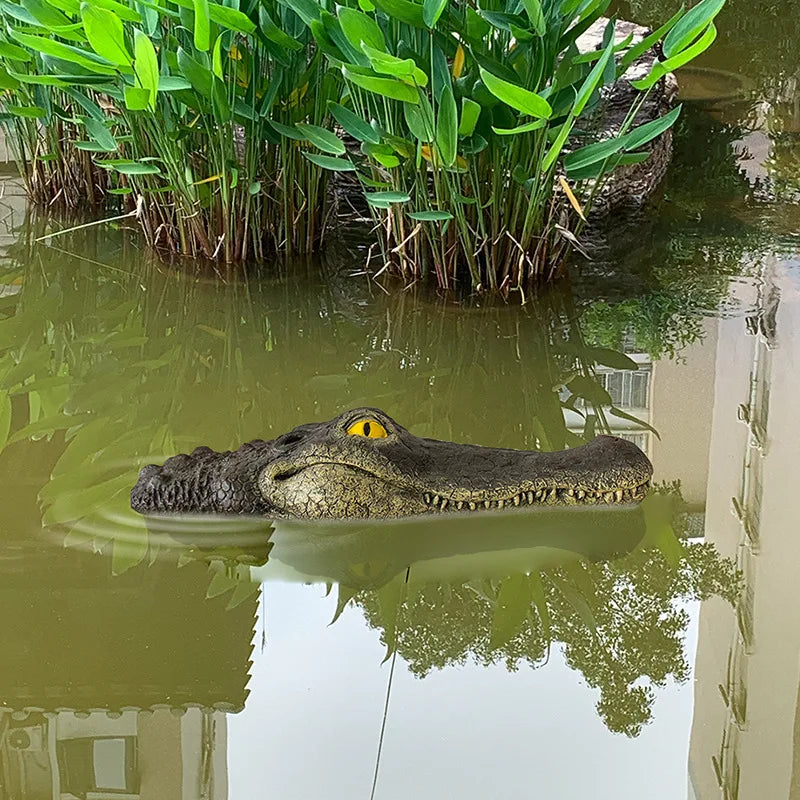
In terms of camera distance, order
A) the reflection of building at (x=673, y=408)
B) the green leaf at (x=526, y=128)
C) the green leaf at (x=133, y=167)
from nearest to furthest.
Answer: the reflection of building at (x=673, y=408) < the green leaf at (x=526, y=128) < the green leaf at (x=133, y=167)

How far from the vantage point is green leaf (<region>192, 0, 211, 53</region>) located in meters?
4.52

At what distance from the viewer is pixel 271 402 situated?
4590mm

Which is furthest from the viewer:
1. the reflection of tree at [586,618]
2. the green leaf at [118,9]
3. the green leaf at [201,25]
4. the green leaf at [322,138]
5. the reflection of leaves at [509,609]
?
the green leaf at [322,138]

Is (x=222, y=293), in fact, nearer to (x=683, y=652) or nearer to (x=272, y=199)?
(x=272, y=199)

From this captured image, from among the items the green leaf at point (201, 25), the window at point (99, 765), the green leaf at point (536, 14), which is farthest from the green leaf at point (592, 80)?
the window at point (99, 765)

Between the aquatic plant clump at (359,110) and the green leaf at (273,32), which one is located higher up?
the green leaf at (273,32)

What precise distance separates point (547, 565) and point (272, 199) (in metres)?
2.88

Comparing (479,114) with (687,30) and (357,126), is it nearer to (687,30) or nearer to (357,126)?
(357,126)

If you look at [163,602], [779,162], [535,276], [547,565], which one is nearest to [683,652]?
[547,565]

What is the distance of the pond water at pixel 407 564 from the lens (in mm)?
2758

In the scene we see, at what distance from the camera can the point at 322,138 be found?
5102 millimetres

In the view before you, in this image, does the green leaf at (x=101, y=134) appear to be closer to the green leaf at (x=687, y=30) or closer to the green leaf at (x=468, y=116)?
the green leaf at (x=468, y=116)

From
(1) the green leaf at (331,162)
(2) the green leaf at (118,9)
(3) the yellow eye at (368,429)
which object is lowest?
(3) the yellow eye at (368,429)

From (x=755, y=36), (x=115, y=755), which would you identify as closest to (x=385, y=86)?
(x=115, y=755)
